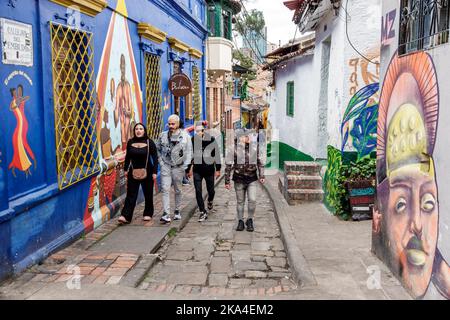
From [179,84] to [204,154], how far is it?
13.3 feet

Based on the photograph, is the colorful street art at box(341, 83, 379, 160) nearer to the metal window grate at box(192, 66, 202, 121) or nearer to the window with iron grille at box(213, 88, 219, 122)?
the metal window grate at box(192, 66, 202, 121)

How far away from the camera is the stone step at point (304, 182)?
32.7 feet

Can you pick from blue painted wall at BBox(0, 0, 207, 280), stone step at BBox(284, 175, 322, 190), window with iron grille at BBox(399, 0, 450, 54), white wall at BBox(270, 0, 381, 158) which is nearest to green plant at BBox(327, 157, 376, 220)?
white wall at BBox(270, 0, 381, 158)

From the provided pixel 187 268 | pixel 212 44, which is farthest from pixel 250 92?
pixel 187 268

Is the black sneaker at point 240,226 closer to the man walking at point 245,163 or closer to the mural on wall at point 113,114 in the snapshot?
the man walking at point 245,163

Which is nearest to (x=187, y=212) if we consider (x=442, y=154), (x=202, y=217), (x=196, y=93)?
(x=202, y=217)

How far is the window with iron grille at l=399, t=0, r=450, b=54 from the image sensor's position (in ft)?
13.0

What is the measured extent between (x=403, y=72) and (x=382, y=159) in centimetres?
113

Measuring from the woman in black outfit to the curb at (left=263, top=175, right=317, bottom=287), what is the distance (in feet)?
7.55

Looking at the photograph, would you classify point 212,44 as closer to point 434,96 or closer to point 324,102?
point 324,102

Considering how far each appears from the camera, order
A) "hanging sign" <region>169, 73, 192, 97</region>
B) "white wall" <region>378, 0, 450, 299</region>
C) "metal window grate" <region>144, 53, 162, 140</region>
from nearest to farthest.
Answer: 1. "white wall" <region>378, 0, 450, 299</region>
2. "metal window grate" <region>144, 53, 162, 140</region>
3. "hanging sign" <region>169, 73, 192, 97</region>

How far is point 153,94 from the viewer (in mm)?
10617

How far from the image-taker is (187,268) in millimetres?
5875
